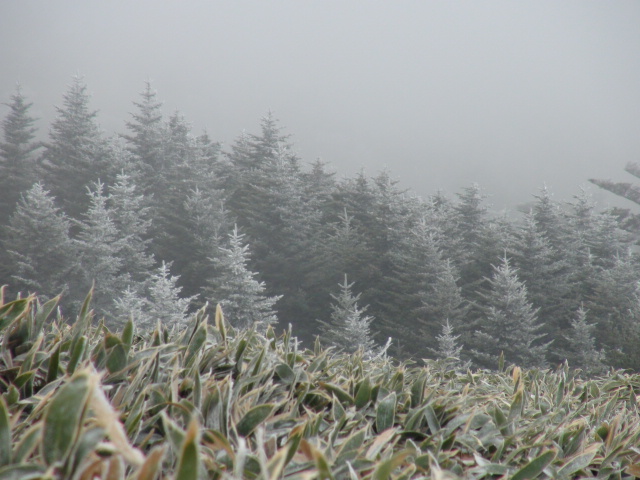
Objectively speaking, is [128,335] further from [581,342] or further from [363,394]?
[581,342]

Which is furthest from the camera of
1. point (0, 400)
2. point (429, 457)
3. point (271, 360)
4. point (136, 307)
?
→ point (136, 307)

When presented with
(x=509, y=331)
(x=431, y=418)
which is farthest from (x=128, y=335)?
(x=509, y=331)

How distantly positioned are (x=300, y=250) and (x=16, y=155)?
25.2 meters

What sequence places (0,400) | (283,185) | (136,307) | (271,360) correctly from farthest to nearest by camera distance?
(283,185)
(136,307)
(271,360)
(0,400)

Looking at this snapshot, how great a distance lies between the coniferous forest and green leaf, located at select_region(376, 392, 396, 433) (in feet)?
61.3

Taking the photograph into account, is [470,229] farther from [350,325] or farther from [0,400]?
[0,400]

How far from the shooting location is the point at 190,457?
2.24 feet

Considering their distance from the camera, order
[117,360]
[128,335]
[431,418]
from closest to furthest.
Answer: [117,360] < [128,335] < [431,418]

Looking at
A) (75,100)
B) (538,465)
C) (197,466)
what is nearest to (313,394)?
(538,465)

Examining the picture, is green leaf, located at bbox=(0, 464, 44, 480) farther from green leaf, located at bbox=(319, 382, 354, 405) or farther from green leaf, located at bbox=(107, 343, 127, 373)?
green leaf, located at bbox=(319, 382, 354, 405)

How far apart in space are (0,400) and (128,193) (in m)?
29.3

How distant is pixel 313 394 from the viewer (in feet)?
5.55

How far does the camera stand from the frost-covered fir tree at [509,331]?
23.5m

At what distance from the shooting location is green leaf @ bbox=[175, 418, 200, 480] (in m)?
0.67
